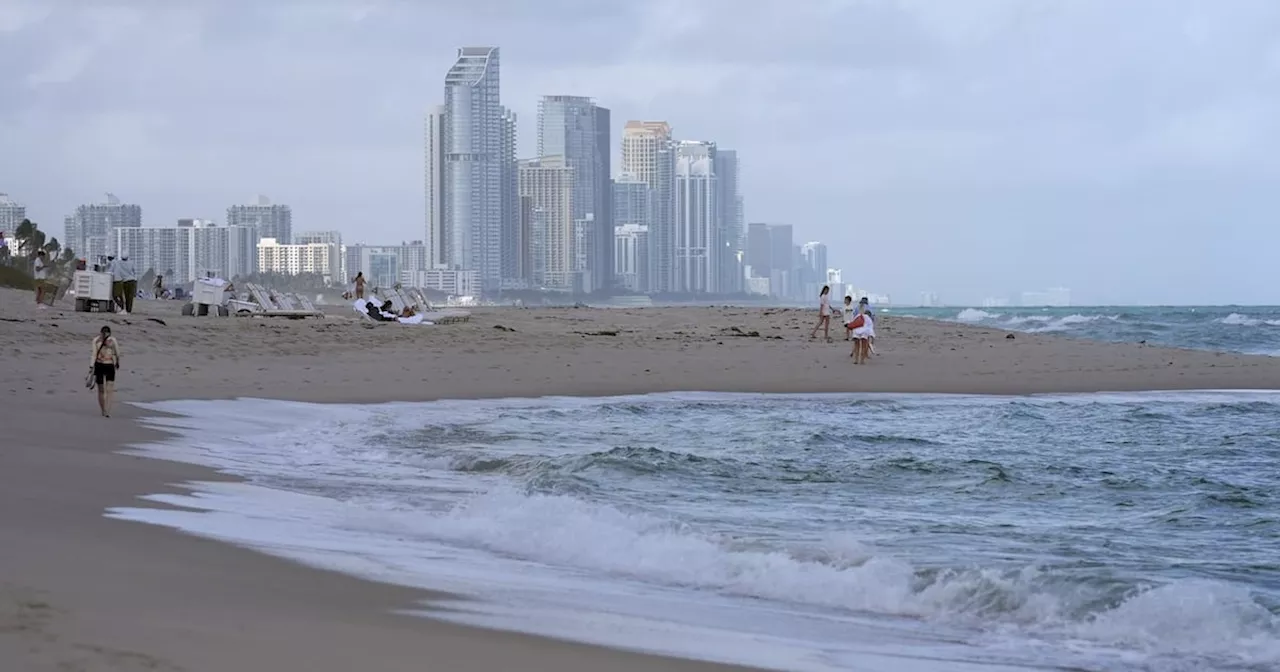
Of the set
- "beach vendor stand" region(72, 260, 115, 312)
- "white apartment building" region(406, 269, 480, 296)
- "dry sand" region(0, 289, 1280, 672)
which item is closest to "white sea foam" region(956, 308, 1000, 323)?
"dry sand" region(0, 289, 1280, 672)

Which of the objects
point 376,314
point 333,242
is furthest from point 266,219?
point 376,314

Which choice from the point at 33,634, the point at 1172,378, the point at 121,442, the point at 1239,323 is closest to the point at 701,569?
the point at 33,634

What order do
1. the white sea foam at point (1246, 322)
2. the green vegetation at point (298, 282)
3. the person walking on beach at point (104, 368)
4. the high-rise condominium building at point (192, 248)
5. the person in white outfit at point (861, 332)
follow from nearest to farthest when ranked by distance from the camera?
the person walking on beach at point (104, 368), the person in white outfit at point (861, 332), the white sea foam at point (1246, 322), the green vegetation at point (298, 282), the high-rise condominium building at point (192, 248)

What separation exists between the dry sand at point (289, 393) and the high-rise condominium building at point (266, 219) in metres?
154

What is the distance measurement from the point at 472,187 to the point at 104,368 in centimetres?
18166

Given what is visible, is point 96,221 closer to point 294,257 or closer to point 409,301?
point 294,257

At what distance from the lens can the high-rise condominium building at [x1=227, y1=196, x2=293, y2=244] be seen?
18626 centimetres

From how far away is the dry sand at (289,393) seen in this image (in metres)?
4.10

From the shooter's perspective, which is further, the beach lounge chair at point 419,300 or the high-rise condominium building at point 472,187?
the high-rise condominium building at point 472,187

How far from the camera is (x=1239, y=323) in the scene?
6200 cm

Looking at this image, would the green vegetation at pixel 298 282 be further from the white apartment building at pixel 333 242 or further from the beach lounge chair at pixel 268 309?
the beach lounge chair at pixel 268 309

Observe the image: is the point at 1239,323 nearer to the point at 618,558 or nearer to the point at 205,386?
the point at 205,386

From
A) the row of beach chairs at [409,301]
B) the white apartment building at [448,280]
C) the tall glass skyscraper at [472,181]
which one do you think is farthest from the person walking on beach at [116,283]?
the tall glass skyscraper at [472,181]

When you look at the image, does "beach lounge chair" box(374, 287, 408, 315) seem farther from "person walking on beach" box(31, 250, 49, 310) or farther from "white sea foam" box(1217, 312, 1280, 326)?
"white sea foam" box(1217, 312, 1280, 326)
